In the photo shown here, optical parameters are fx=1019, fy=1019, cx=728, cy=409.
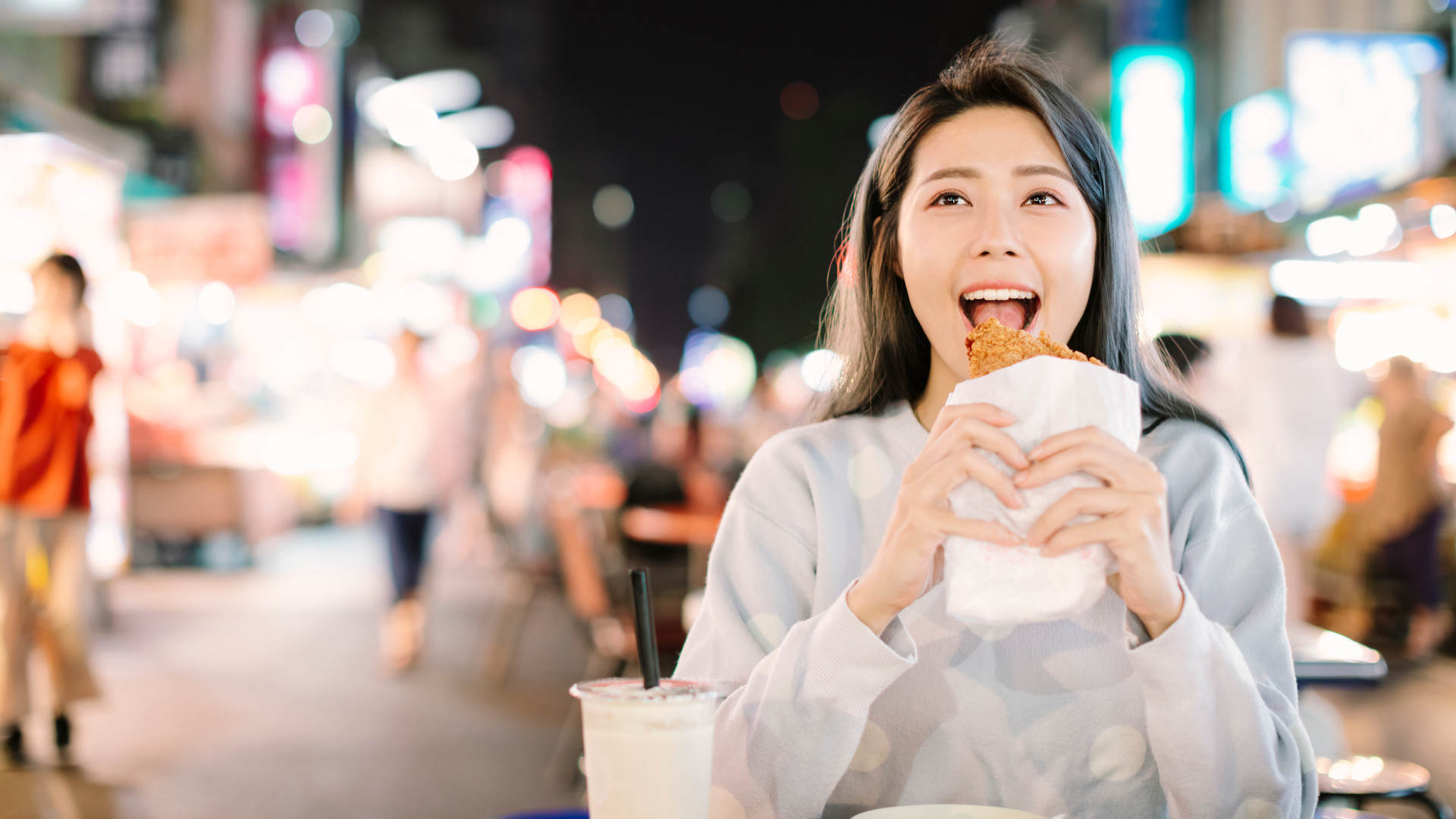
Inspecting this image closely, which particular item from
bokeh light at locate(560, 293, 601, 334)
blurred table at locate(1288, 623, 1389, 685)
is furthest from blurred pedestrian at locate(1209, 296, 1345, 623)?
bokeh light at locate(560, 293, 601, 334)

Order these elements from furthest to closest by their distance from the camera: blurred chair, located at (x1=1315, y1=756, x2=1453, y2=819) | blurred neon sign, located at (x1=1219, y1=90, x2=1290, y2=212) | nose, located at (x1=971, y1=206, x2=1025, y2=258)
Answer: blurred neon sign, located at (x1=1219, y1=90, x2=1290, y2=212) → blurred chair, located at (x1=1315, y1=756, x2=1453, y2=819) → nose, located at (x1=971, y1=206, x2=1025, y2=258)

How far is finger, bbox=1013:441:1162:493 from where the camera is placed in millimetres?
1087

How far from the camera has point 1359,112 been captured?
8781mm

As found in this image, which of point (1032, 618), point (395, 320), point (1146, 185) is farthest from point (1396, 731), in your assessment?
point (395, 320)

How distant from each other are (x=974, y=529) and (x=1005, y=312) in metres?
0.52

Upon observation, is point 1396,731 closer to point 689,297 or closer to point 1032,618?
point 1032,618

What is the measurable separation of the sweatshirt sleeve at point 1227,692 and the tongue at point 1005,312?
16.5 inches

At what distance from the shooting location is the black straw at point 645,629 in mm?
1255

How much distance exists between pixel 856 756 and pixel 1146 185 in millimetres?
12637

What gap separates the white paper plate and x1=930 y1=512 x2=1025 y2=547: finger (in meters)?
0.37

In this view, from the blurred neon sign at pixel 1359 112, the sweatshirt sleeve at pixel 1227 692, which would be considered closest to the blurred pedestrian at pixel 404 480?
the sweatshirt sleeve at pixel 1227 692

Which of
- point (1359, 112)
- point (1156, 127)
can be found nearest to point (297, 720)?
point (1359, 112)

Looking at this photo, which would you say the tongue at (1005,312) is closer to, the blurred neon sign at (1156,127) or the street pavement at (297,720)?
the street pavement at (297,720)

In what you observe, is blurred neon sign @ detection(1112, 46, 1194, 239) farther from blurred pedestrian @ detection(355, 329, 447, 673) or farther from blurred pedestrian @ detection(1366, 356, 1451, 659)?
blurred pedestrian @ detection(355, 329, 447, 673)
